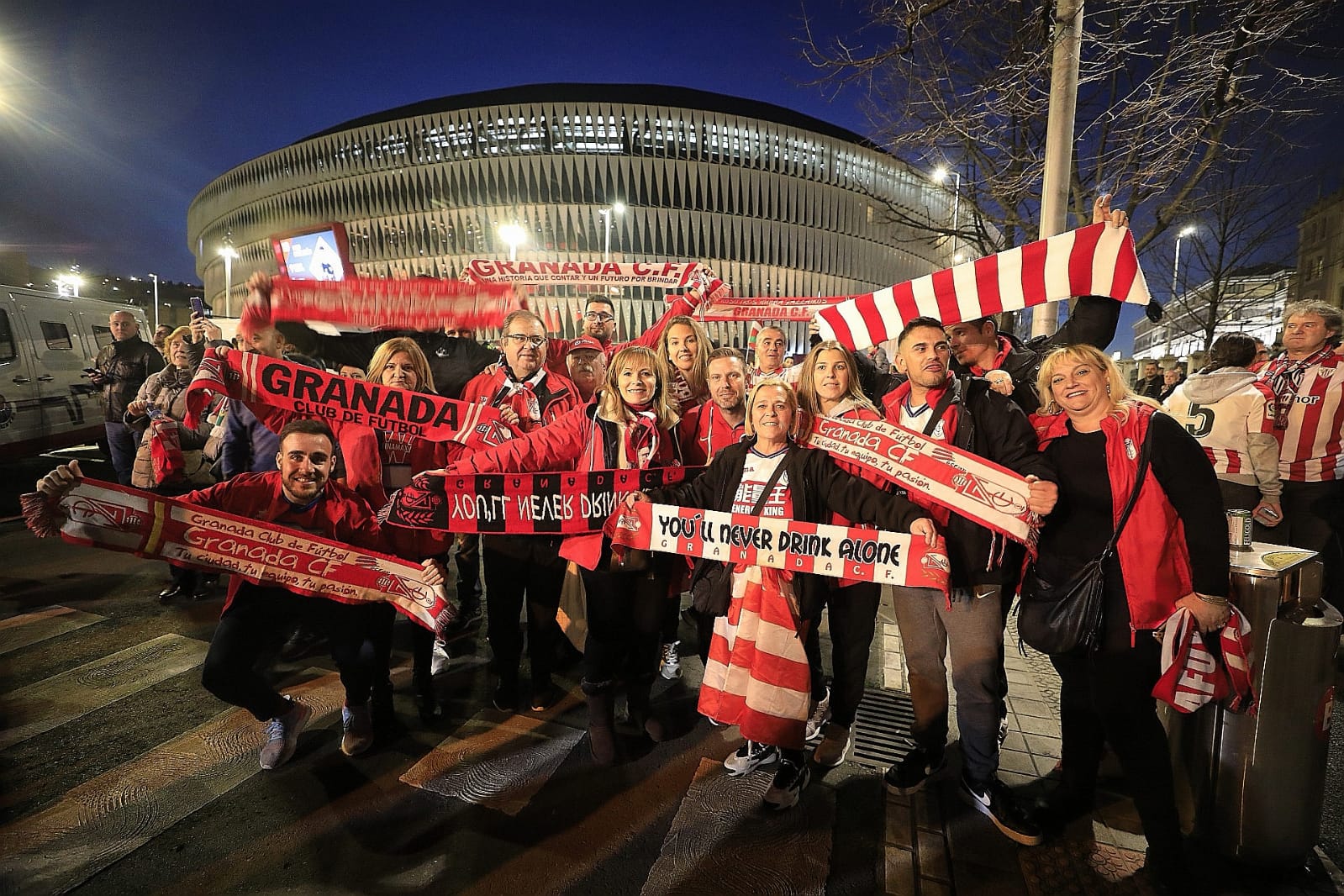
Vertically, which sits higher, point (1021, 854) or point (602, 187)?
point (602, 187)

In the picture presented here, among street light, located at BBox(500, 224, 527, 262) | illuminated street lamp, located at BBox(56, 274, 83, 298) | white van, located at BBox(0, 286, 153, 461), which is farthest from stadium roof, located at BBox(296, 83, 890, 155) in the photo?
white van, located at BBox(0, 286, 153, 461)

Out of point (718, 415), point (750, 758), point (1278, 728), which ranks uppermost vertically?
point (718, 415)

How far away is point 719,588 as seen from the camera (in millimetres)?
3141

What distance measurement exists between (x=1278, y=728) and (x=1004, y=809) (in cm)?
109

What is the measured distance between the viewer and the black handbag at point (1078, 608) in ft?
7.96

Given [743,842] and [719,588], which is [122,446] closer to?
[719,588]

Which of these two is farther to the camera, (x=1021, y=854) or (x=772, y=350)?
(x=772, y=350)

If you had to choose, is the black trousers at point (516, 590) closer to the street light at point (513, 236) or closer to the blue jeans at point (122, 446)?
the blue jeans at point (122, 446)

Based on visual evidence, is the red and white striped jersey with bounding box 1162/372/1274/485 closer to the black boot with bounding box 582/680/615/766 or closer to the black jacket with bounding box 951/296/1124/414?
the black jacket with bounding box 951/296/1124/414

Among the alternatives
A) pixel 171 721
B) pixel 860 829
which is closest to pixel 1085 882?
pixel 860 829

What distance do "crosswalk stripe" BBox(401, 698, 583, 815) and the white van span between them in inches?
371

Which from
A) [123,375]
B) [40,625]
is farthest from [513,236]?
[40,625]

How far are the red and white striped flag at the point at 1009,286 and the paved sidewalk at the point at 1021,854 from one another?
2.48 meters

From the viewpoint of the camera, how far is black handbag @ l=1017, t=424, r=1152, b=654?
2.43 meters
